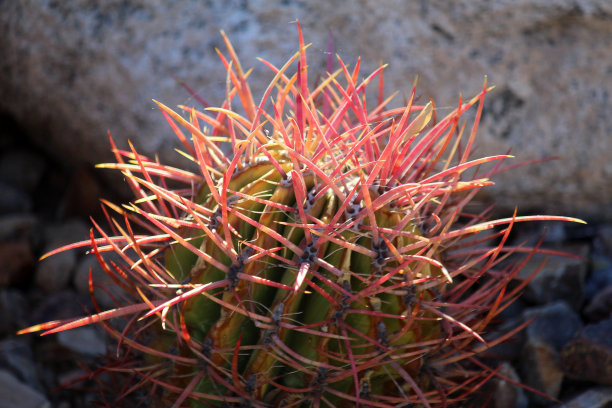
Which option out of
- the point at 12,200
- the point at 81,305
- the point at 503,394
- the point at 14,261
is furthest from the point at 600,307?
the point at 12,200

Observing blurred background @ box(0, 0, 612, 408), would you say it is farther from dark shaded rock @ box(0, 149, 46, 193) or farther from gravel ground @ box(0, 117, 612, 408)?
dark shaded rock @ box(0, 149, 46, 193)

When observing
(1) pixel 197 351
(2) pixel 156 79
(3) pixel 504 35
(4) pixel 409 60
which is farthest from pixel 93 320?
(3) pixel 504 35

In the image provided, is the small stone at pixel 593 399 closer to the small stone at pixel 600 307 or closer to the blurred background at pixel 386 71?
the small stone at pixel 600 307

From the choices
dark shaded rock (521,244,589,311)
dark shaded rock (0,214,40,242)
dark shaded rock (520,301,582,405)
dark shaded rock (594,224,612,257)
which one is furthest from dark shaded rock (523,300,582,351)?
dark shaded rock (0,214,40,242)

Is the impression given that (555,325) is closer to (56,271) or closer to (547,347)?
(547,347)

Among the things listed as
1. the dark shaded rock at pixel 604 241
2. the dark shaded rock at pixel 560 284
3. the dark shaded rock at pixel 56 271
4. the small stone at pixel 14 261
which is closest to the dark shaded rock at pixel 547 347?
the dark shaded rock at pixel 560 284

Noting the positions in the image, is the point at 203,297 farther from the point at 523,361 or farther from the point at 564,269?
the point at 564,269
